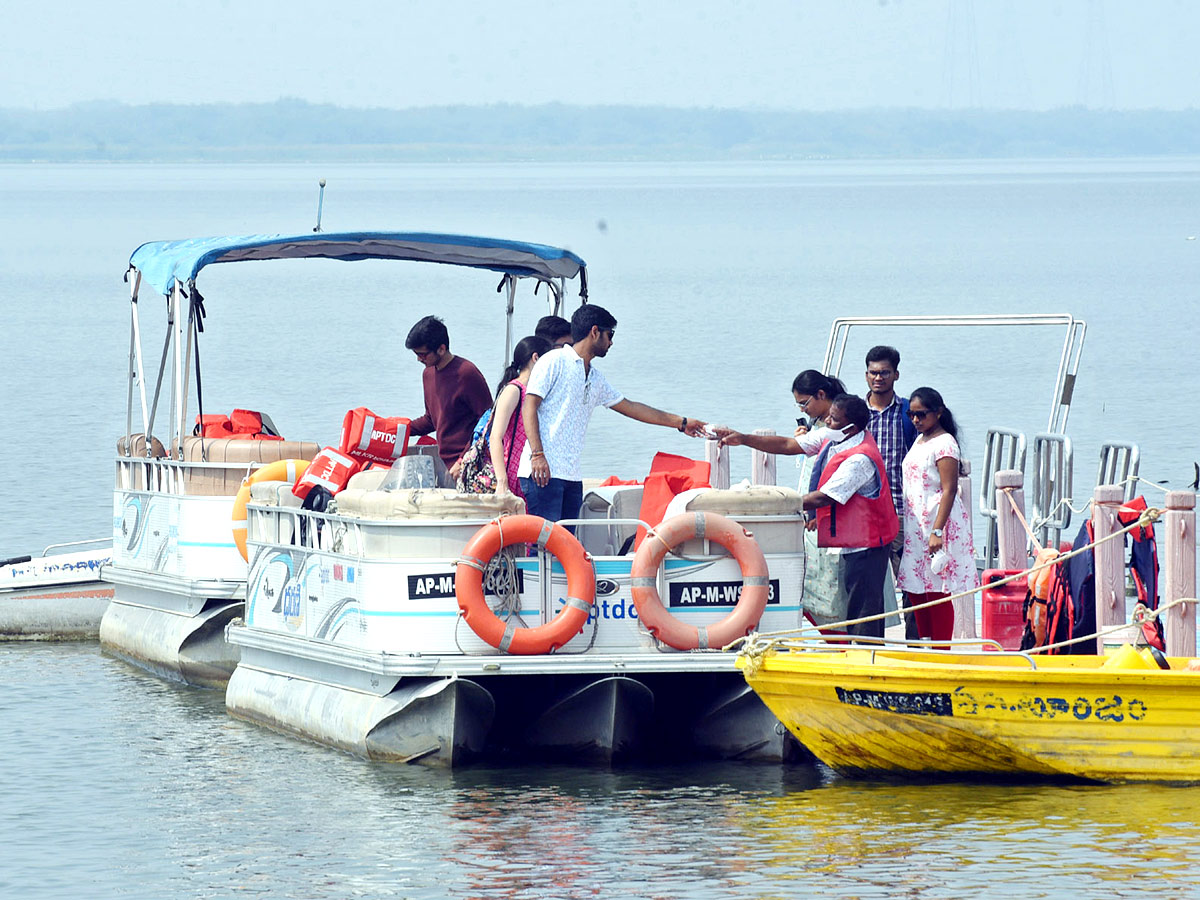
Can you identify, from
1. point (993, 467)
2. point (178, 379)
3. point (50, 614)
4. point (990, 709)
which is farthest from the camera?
point (50, 614)

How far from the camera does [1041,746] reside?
9867 millimetres

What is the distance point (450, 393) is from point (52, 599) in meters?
4.79

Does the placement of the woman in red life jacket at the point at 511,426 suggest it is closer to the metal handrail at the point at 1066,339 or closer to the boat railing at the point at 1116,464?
the metal handrail at the point at 1066,339

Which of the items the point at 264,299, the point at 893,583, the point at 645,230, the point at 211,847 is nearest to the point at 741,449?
the point at 893,583

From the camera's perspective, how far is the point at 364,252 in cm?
1341

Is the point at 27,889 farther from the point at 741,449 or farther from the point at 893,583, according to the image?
the point at 741,449

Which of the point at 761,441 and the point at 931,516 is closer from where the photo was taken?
the point at 931,516

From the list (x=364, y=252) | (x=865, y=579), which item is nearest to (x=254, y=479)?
(x=364, y=252)

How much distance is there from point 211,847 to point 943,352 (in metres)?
36.7

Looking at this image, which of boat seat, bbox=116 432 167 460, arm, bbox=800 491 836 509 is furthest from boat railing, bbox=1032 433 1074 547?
boat seat, bbox=116 432 167 460

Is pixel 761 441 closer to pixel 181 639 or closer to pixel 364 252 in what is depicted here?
pixel 364 252

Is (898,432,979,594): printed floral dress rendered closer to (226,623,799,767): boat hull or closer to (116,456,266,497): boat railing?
(226,623,799,767): boat hull

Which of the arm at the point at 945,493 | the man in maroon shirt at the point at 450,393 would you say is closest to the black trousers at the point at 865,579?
the arm at the point at 945,493

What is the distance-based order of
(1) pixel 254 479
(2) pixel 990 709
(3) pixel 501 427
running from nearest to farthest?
(2) pixel 990 709 → (3) pixel 501 427 → (1) pixel 254 479
